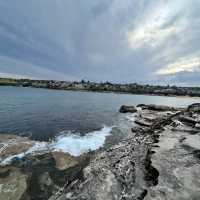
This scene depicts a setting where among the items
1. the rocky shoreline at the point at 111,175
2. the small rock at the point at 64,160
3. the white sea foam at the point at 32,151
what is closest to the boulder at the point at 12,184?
the rocky shoreline at the point at 111,175

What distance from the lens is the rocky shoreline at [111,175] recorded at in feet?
22.5

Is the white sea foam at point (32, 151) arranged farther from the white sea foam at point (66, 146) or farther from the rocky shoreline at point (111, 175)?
the rocky shoreline at point (111, 175)

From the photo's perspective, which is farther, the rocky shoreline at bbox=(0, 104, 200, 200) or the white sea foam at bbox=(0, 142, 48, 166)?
the white sea foam at bbox=(0, 142, 48, 166)

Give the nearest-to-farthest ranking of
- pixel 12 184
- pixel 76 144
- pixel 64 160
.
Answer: pixel 12 184 < pixel 64 160 < pixel 76 144

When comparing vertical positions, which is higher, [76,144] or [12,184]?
[12,184]

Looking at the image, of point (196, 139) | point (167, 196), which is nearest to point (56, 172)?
point (167, 196)

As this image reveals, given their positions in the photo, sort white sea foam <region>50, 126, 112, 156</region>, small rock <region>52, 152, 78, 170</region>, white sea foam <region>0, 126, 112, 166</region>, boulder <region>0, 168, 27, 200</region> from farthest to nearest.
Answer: white sea foam <region>50, 126, 112, 156</region> < white sea foam <region>0, 126, 112, 166</region> < small rock <region>52, 152, 78, 170</region> < boulder <region>0, 168, 27, 200</region>

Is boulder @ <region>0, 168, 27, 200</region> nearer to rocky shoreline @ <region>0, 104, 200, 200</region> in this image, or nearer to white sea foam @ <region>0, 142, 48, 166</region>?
rocky shoreline @ <region>0, 104, 200, 200</region>

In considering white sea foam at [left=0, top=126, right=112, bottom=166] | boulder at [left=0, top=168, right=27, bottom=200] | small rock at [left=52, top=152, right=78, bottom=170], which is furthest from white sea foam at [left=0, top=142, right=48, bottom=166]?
small rock at [left=52, top=152, right=78, bottom=170]

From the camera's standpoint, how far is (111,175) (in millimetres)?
8516

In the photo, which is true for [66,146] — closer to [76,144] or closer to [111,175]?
[76,144]

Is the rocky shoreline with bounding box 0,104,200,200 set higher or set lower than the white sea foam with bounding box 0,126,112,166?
higher

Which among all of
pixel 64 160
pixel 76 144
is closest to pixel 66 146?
pixel 76 144

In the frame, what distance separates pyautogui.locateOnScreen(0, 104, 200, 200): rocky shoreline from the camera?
6844 mm
